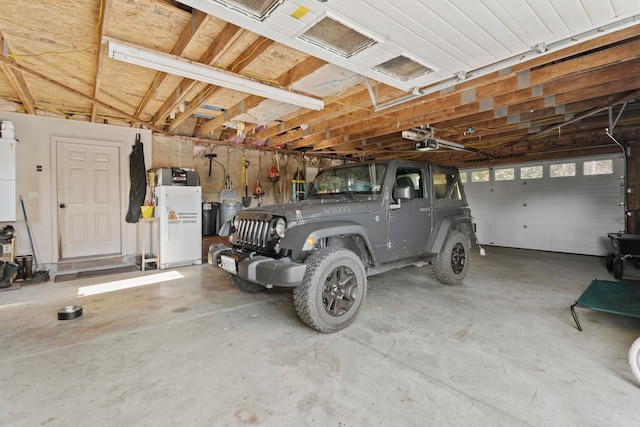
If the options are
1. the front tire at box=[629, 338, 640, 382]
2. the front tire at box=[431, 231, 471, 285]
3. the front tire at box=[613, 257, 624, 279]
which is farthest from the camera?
the front tire at box=[613, 257, 624, 279]

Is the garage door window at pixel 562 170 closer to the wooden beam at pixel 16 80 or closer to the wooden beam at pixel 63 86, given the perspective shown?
the wooden beam at pixel 63 86

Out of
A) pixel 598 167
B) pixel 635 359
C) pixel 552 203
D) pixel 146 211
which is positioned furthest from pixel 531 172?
pixel 146 211

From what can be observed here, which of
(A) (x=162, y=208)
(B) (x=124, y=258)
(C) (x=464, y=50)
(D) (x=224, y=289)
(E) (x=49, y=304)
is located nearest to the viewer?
(C) (x=464, y=50)

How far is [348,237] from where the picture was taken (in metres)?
3.04

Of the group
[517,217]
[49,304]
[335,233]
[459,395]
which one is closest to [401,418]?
[459,395]

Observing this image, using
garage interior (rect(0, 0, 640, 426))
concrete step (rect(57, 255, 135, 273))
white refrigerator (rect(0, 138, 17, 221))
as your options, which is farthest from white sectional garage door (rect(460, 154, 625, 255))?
white refrigerator (rect(0, 138, 17, 221))

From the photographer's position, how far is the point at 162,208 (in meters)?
5.16

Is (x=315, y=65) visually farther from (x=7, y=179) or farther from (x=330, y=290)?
(x=7, y=179)

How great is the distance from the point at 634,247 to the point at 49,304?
7.98 metres

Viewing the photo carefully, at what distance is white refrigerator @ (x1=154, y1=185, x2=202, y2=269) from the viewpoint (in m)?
5.18

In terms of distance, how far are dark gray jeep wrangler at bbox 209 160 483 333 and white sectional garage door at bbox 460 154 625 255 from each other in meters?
4.62

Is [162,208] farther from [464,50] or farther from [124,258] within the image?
[464,50]

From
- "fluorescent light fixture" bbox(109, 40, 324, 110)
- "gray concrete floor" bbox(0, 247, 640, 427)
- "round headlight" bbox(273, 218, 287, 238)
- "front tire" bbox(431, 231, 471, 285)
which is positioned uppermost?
"fluorescent light fixture" bbox(109, 40, 324, 110)

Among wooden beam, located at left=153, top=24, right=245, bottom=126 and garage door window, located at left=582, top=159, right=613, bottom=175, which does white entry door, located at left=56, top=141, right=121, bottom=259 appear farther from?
garage door window, located at left=582, top=159, right=613, bottom=175
